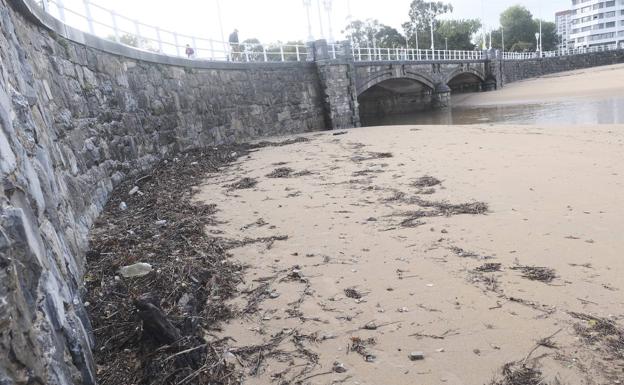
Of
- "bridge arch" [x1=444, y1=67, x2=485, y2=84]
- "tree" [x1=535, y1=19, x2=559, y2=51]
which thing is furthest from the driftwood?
"tree" [x1=535, y1=19, x2=559, y2=51]

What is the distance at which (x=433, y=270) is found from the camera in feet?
12.9

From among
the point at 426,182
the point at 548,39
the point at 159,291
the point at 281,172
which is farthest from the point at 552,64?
the point at 159,291

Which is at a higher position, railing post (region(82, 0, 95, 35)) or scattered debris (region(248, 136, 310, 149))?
railing post (region(82, 0, 95, 35))

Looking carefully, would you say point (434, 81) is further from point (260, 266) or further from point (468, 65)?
point (260, 266)

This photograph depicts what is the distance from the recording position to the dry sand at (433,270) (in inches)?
107

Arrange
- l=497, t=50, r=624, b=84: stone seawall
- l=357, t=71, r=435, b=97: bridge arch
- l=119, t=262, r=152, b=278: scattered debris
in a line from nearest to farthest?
l=119, t=262, r=152, b=278: scattered debris
l=357, t=71, r=435, b=97: bridge arch
l=497, t=50, r=624, b=84: stone seawall

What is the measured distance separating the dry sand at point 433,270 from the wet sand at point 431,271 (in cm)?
1

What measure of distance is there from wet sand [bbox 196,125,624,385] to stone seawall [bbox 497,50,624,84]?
4852 cm

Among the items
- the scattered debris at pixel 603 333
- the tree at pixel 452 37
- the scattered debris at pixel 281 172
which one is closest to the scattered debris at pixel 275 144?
the scattered debris at pixel 281 172

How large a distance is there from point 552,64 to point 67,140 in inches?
2844

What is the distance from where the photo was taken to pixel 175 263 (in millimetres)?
4027

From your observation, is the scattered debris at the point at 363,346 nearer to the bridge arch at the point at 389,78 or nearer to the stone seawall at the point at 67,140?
the stone seawall at the point at 67,140

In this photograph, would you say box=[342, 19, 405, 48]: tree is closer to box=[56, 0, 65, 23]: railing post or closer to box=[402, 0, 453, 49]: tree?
box=[402, 0, 453, 49]: tree

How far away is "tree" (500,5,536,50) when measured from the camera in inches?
3807
